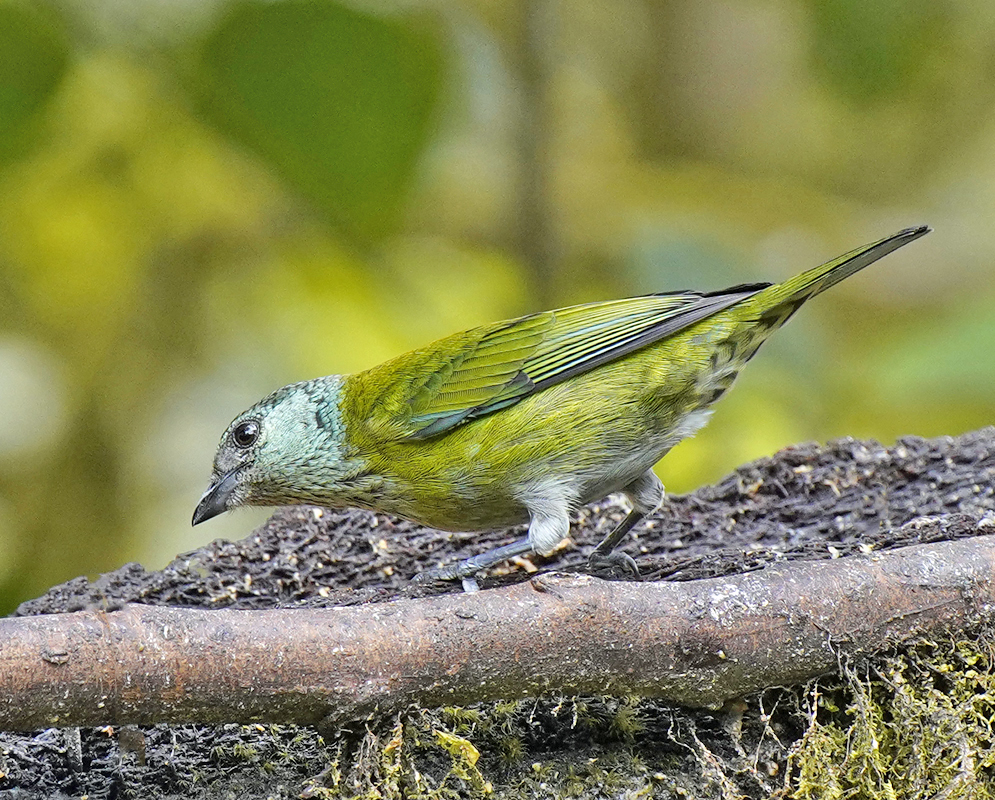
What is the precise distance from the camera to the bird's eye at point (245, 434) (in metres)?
3.71

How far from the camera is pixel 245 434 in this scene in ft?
12.2

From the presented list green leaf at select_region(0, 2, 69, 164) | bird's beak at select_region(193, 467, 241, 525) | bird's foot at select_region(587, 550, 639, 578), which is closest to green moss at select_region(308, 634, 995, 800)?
bird's foot at select_region(587, 550, 639, 578)

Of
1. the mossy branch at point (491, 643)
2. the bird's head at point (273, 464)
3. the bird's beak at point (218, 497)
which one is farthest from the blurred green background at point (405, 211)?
the mossy branch at point (491, 643)

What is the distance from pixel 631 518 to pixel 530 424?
48 cm

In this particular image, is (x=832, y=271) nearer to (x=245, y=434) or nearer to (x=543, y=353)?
(x=543, y=353)

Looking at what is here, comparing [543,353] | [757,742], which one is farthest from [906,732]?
[543,353]

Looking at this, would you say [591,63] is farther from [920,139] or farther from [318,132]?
[318,132]

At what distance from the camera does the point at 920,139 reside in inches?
301

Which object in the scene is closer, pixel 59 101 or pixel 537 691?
pixel 537 691

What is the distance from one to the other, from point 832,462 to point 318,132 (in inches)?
88.2

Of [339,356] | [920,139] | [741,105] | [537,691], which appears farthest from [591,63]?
[537,691]

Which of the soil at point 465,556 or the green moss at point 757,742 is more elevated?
the soil at point 465,556

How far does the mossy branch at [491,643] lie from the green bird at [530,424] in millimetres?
949

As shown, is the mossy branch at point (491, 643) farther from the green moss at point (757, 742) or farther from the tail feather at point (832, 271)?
the tail feather at point (832, 271)
